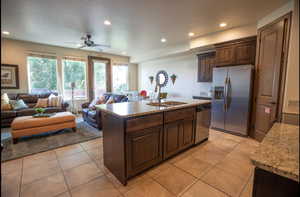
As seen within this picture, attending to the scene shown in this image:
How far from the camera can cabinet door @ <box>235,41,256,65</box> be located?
345cm

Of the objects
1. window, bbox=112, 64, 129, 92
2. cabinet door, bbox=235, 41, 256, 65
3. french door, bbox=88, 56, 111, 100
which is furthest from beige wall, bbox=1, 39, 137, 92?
cabinet door, bbox=235, 41, 256, 65

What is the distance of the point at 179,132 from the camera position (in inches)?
101

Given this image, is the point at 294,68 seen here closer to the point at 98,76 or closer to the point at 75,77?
the point at 75,77

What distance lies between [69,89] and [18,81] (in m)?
1.56

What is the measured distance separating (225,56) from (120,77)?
5.08m

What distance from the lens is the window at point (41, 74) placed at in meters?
5.13

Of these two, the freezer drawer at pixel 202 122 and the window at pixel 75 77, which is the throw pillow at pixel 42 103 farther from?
the freezer drawer at pixel 202 122

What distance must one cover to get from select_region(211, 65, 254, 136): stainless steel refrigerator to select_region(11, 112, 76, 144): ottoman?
3.89 m

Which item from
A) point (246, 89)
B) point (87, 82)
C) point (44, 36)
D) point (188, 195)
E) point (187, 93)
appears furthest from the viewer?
point (87, 82)

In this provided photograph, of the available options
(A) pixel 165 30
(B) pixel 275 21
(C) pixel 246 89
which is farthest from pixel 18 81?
(B) pixel 275 21

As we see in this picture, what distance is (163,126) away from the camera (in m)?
2.24

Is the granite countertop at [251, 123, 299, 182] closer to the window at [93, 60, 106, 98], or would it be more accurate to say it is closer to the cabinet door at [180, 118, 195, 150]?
the cabinet door at [180, 118, 195, 150]

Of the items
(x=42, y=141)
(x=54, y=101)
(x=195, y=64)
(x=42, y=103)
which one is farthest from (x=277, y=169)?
(x=42, y=103)

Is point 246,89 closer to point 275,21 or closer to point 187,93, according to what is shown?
point 275,21
